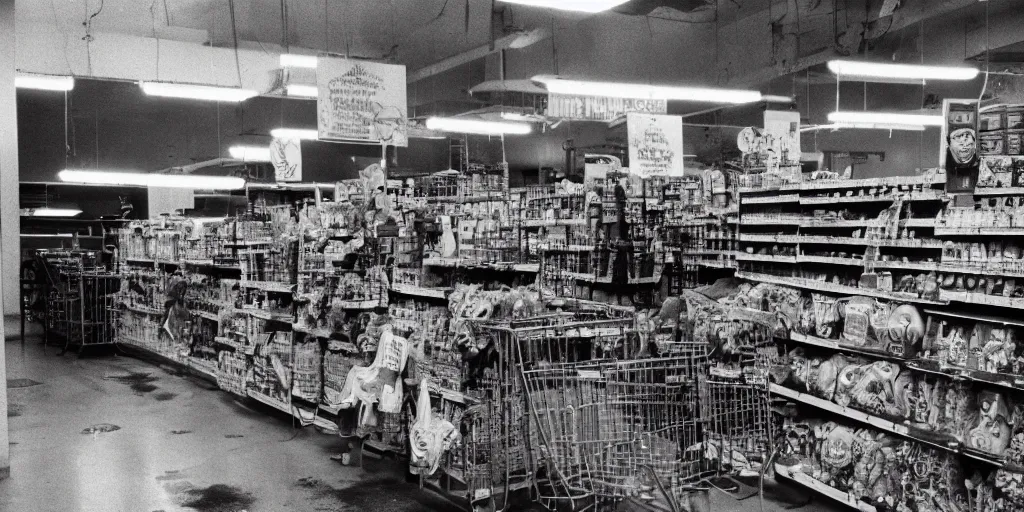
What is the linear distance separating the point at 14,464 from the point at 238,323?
2.71 metres

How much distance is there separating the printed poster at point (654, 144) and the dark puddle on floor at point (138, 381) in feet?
22.4

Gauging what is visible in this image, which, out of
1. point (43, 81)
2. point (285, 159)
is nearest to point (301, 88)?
point (285, 159)

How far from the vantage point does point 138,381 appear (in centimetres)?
1136

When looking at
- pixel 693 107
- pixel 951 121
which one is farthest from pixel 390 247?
pixel 693 107

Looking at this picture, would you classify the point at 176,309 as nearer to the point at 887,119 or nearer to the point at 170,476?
the point at 170,476

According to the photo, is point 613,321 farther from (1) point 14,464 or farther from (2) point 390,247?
(1) point 14,464

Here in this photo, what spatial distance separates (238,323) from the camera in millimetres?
9273

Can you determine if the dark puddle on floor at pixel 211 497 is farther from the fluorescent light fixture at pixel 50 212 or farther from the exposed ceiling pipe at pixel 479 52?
the fluorescent light fixture at pixel 50 212

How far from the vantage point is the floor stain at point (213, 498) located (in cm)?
581

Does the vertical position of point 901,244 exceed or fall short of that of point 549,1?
it falls short

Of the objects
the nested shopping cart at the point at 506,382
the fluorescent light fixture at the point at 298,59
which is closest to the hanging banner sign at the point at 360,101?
the fluorescent light fixture at the point at 298,59

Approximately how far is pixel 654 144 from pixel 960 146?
4.47 meters

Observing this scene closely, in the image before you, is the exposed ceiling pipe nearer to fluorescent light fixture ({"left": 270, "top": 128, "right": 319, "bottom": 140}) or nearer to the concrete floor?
fluorescent light fixture ({"left": 270, "top": 128, "right": 319, "bottom": 140})

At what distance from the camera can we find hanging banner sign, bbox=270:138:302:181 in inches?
372
